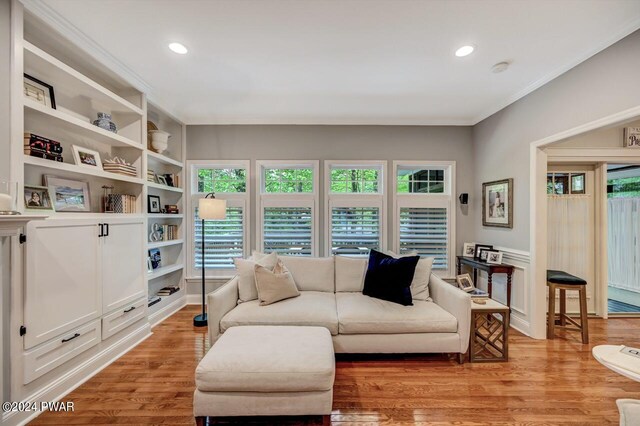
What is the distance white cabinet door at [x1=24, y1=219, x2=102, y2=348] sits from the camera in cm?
181

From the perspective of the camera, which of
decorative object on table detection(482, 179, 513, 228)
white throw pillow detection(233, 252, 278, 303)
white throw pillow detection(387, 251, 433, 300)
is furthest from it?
decorative object on table detection(482, 179, 513, 228)

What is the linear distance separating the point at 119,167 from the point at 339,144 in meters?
2.74

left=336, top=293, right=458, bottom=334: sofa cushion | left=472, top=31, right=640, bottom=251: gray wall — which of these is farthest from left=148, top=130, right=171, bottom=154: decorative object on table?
left=472, top=31, right=640, bottom=251: gray wall

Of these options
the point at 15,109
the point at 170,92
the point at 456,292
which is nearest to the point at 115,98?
the point at 170,92

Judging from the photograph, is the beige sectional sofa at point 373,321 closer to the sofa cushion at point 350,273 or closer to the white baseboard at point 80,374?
Answer: the sofa cushion at point 350,273

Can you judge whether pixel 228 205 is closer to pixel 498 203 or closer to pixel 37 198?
pixel 37 198

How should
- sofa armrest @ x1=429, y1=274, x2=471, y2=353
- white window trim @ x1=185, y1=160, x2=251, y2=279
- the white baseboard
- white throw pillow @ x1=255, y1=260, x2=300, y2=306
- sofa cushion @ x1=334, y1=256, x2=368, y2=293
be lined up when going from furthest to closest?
white window trim @ x1=185, y1=160, x2=251, y2=279, sofa cushion @ x1=334, y1=256, x2=368, y2=293, white throw pillow @ x1=255, y1=260, x2=300, y2=306, sofa armrest @ x1=429, y1=274, x2=471, y2=353, the white baseboard

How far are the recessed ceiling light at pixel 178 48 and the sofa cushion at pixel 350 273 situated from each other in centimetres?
256

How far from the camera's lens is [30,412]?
71.1 inches

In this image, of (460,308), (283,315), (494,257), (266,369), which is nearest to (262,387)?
(266,369)

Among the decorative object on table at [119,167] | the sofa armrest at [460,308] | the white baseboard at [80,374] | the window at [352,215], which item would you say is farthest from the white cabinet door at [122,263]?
the sofa armrest at [460,308]

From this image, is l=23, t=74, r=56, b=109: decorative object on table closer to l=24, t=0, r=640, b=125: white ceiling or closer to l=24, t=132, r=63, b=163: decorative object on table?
l=24, t=132, r=63, b=163: decorative object on table

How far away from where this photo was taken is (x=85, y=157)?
2391 mm

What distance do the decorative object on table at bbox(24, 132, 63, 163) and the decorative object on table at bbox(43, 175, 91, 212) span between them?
0.20m
